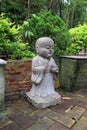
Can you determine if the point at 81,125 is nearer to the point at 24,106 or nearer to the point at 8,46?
the point at 24,106

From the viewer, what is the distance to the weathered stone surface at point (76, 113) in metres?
2.25

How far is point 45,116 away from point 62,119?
261 mm

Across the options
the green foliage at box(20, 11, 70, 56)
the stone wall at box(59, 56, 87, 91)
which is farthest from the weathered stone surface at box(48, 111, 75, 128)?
the green foliage at box(20, 11, 70, 56)


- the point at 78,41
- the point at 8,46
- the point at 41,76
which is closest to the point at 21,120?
the point at 41,76

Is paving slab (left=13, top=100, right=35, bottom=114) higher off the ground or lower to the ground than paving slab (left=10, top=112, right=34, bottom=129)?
higher

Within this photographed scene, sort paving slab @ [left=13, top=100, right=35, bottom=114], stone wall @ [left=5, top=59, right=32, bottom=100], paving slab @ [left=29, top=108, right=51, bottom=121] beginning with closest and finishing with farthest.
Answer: paving slab @ [left=29, top=108, right=51, bottom=121] < paving slab @ [left=13, top=100, right=35, bottom=114] < stone wall @ [left=5, top=59, right=32, bottom=100]

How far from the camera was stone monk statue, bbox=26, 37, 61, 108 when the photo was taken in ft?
8.21

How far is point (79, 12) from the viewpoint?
16016 millimetres

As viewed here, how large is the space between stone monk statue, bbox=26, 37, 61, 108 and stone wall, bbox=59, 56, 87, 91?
0.73m

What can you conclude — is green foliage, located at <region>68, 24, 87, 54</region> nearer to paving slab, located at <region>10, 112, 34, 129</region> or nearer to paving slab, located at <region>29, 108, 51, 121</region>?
paving slab, located at <region>29, 108, 51, 121</region>

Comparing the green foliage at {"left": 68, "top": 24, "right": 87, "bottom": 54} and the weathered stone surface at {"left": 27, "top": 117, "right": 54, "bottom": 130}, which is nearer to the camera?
the weathered stone surface at {"left": 27, "top": 117, "right": 54, "bottom": 130}

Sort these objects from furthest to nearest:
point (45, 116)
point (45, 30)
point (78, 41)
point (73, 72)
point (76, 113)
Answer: point (78, 41)
point (45, 30)
point (73, 72)
point (76, 113)
point (45, 116)

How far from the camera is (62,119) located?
7.12ft

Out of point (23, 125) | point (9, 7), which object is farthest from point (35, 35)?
point (9, 7)
